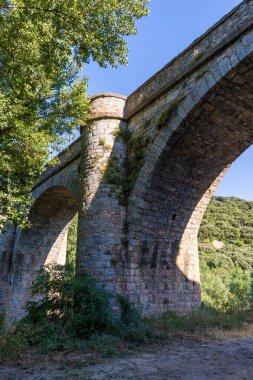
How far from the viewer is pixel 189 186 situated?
8.19 meters

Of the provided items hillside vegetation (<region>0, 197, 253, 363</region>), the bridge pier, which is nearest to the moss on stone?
the bridge pier

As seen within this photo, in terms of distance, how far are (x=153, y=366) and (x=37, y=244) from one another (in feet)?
38.8

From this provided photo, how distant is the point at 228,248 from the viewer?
3506cm

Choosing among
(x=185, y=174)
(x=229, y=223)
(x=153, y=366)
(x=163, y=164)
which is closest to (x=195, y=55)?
(x=163, y=164)

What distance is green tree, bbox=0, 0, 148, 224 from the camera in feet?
21.3

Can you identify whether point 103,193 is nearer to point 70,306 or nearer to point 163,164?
point 163,164

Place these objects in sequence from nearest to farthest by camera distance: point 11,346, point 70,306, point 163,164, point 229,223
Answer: point 11,346, point 70,306, point 163,164, point 229,223

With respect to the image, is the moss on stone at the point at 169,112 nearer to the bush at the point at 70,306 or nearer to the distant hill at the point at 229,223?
the bush at the point at 70,306

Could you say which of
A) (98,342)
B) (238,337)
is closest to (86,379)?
(98,342)

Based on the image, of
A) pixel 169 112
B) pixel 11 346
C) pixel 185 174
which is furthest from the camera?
pixel 185 174

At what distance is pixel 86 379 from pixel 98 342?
1821 mm

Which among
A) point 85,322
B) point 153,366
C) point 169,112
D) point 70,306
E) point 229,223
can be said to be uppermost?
point 229,223

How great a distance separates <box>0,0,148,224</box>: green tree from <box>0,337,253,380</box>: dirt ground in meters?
4.09

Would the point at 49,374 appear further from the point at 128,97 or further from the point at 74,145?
the point at 74,145
